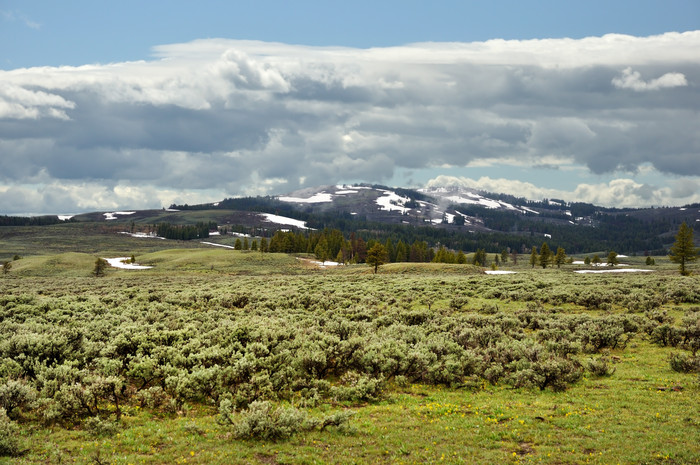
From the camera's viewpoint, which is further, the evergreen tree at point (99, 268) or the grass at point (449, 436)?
the evergreen tree at point (99, 268)

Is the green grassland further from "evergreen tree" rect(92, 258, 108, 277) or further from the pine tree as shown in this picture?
"evergreen tree" rect(92, 258, 108, 277)

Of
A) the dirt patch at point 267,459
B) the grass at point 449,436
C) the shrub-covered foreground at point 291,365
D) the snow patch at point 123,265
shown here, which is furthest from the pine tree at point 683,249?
the snow patch at point 123,265

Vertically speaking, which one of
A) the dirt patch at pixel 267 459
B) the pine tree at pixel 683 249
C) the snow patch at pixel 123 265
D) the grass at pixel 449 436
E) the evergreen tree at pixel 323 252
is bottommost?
the snow patch at pixel 123 265

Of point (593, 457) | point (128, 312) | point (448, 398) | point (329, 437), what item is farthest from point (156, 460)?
point (128, 312)

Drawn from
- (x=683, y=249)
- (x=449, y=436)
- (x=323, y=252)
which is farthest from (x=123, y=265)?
(x=449, y=436)

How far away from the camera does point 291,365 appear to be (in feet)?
55.2

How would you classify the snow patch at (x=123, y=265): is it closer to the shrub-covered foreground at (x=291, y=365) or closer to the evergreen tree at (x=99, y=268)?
the evergreen tree at (x=99, y=268)

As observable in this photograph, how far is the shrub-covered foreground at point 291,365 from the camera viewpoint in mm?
12461

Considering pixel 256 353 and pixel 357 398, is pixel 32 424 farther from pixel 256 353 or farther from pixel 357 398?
pixel 357 398

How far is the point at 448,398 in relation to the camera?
15.3m

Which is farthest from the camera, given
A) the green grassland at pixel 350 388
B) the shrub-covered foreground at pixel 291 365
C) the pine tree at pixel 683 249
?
the pine tree at pixel 683 249

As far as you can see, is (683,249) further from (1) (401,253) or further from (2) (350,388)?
(1) (401,253)

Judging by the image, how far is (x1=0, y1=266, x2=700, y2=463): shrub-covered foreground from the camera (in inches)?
491

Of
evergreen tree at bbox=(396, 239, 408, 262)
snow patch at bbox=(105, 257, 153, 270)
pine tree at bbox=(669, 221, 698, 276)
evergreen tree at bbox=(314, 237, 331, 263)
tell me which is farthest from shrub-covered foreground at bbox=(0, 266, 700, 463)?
evergreen tree at bbox=(396, 239, 408, 262)
